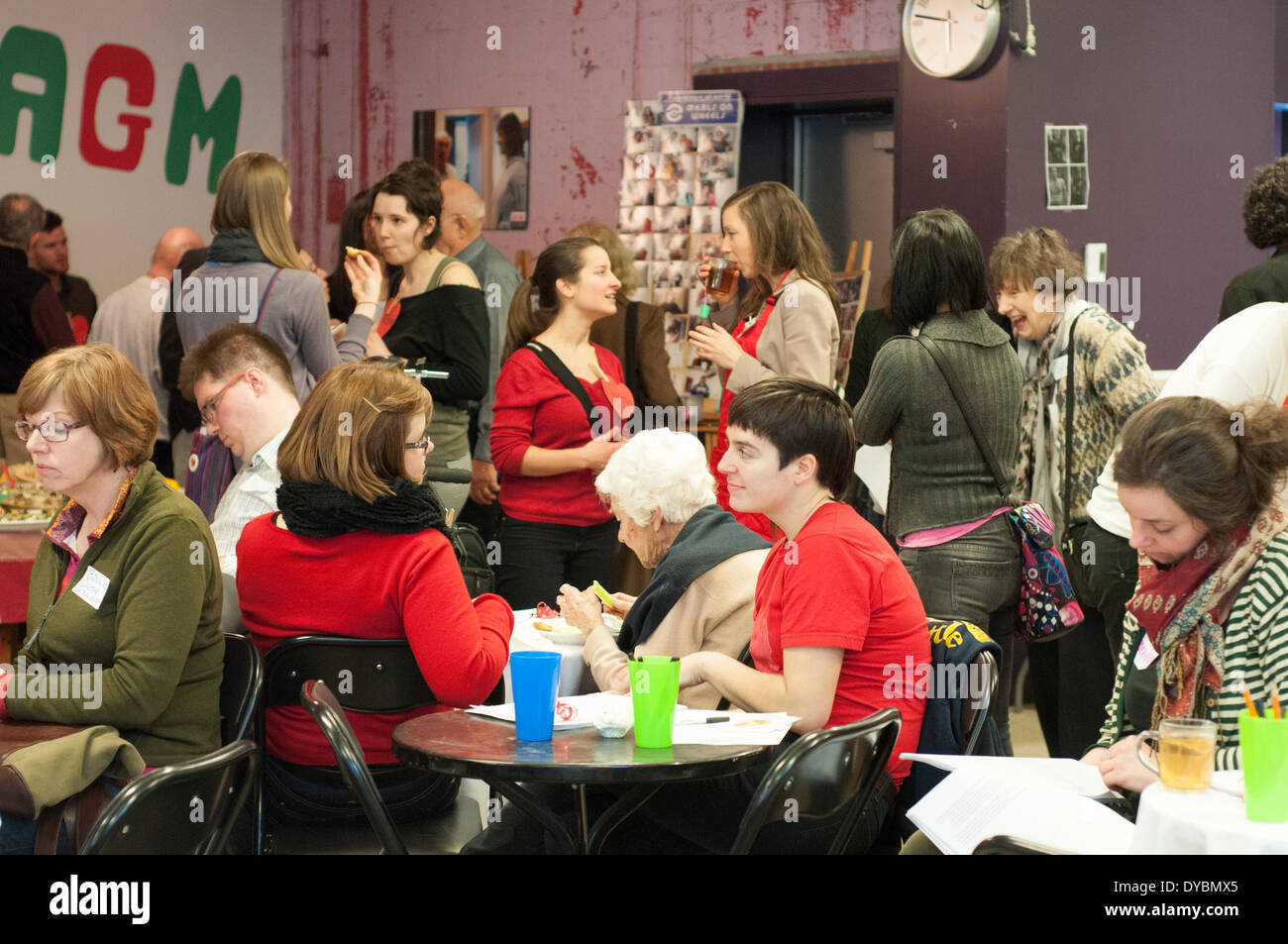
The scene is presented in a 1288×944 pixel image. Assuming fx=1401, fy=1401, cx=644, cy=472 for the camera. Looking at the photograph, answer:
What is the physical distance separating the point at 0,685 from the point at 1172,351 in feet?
15.7

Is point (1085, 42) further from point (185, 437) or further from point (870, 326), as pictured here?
point (185, 437)

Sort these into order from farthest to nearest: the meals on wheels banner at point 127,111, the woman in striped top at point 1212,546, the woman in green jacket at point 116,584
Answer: the meals on wheels banner at point 127,111 < the woman in green jacket at point 116,584 < the woman in striped top at point 1212,546

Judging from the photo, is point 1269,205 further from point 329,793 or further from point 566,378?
point 329,793

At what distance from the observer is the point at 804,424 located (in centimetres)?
269

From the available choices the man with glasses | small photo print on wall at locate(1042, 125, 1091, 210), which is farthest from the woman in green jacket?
small photo print on wall at locate(1042, 125, 1091, 210)

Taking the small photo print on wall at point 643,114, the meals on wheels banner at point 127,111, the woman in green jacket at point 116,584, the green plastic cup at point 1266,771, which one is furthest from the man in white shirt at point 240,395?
the small photo print on wall at point 643,114

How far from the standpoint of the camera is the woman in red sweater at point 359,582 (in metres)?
2.60

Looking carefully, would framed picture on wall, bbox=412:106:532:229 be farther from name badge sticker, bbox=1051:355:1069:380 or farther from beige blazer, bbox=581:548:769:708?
beige blazer, bbox=581:548:769:708

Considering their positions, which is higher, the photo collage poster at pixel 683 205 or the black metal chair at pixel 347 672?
the photo collage poster at pixel 683 205

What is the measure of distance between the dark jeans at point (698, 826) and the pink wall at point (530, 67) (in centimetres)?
549

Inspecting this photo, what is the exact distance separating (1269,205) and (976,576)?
1.26m

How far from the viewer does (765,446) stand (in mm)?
2684

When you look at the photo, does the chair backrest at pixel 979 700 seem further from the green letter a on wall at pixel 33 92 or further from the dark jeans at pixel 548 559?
the green letter a on wall at pixel 33 92

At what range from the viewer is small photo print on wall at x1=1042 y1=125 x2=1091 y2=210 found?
536 cm
